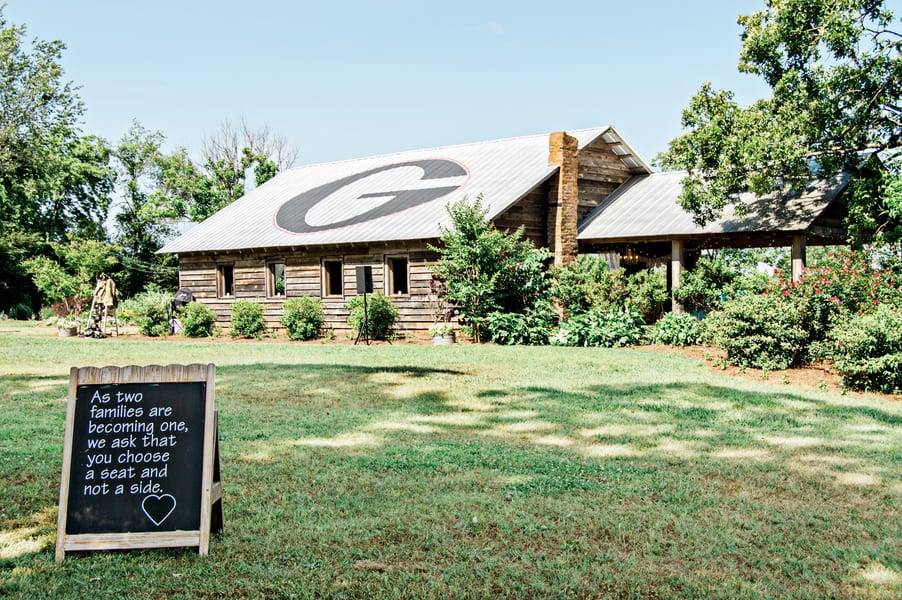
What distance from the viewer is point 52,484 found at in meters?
7.15

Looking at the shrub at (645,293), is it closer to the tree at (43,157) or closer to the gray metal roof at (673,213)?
the gray metal roof at (673,213)

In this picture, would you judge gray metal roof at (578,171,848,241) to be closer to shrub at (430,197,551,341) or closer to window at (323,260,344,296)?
shrub at (430,197,551,341)

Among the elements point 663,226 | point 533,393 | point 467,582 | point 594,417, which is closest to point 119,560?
point 467,582

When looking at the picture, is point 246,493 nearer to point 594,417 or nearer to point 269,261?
point 594,417

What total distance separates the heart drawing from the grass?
10.3 inches

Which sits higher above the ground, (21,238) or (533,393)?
(21,238)

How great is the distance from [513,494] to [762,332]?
9629 millimetres

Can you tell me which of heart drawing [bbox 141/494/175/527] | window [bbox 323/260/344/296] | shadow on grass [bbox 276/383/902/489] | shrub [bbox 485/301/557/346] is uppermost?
window [bbox 323/260/344/296]

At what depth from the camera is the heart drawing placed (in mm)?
5391

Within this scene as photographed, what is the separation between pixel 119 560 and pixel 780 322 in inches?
486

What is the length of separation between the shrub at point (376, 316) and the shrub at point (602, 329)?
4916mm

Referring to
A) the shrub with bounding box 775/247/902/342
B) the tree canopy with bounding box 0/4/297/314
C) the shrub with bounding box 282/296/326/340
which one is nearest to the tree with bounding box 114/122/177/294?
the tree canopy with bounding box 0/4/297/314

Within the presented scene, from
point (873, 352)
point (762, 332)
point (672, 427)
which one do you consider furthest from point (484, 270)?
point (672, 427)

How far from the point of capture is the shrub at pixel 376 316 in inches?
910
